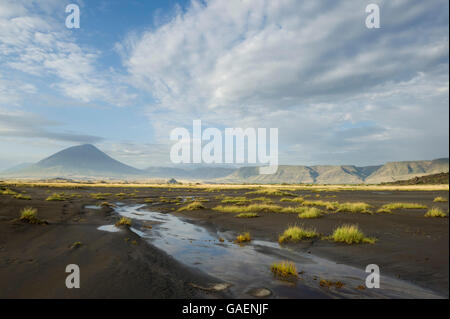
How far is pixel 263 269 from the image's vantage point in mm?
8484

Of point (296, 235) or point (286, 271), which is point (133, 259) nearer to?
point (286, 271)

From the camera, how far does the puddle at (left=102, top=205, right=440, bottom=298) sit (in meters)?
6.40

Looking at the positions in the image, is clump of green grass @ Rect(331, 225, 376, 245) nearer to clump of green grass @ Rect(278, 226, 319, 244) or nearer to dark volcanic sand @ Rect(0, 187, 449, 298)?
dark volcanic sand @ Rect(0, 187, 449, 298)

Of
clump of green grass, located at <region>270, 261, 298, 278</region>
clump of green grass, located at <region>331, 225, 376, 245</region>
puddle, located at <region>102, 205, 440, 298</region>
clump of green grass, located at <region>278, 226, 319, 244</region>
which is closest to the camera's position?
puddle, located at <region>102, 205, 440, 298</region>

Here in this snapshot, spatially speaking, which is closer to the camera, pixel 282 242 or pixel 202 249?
pixel 202 249

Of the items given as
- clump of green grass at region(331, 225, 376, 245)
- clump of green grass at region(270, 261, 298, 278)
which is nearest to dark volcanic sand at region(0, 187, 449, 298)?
clump of green grass at region(331, 225, 376, 245)

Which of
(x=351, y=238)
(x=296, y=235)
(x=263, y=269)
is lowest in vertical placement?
(x=263, y=269)

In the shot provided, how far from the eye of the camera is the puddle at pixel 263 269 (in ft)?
21.0

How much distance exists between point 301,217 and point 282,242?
6.58 metres

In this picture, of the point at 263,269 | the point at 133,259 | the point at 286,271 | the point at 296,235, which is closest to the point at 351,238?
the point at 296,235

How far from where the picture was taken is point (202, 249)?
38.4 ft

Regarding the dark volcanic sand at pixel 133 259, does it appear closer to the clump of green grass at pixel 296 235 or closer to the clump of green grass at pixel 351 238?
the clump of green grass at pixel 351 238
